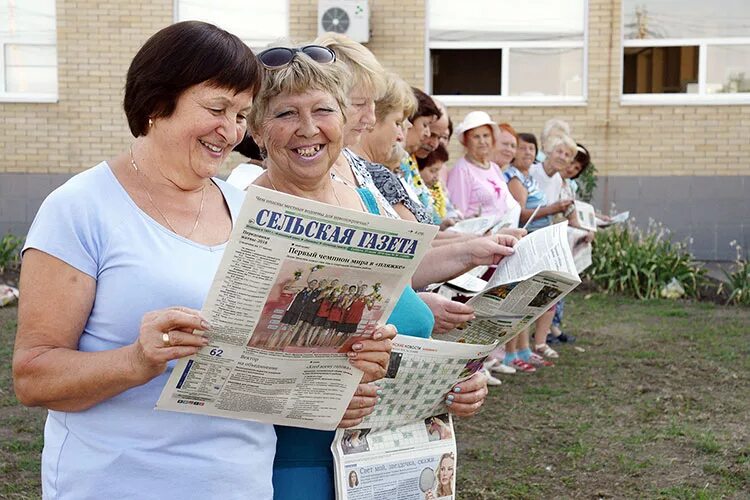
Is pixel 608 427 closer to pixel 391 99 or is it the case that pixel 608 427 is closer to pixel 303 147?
pixel 391 99

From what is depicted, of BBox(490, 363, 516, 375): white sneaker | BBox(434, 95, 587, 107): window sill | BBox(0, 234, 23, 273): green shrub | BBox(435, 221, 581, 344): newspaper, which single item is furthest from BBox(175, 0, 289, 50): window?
BBox(435, 221, 581, 344): newspaper

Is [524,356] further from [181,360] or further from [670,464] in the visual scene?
[181,360]

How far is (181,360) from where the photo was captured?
1.98 meters

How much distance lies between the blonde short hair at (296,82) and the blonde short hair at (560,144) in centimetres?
652

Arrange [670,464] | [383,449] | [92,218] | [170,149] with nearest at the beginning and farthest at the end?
1. [92,218]
2. [170,149]
3. [383,449]
4. [670,464]

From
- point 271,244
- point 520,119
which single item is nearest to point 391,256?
point 271,244

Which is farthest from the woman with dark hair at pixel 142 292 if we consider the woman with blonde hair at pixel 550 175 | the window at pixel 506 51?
the window at pixel 506 51

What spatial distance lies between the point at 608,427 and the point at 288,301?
4.85 m

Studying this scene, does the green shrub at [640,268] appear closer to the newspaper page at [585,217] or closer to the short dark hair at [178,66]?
the newspaper page at [585,217]

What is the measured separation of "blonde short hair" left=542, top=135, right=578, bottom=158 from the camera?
8.88 meters

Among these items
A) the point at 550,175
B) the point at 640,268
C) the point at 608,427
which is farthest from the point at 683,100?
the point at 608,427

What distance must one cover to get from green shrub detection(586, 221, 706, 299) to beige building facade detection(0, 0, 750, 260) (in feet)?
4.83

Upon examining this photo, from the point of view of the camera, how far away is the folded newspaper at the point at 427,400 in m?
2.50

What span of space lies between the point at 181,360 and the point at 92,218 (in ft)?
1.09
